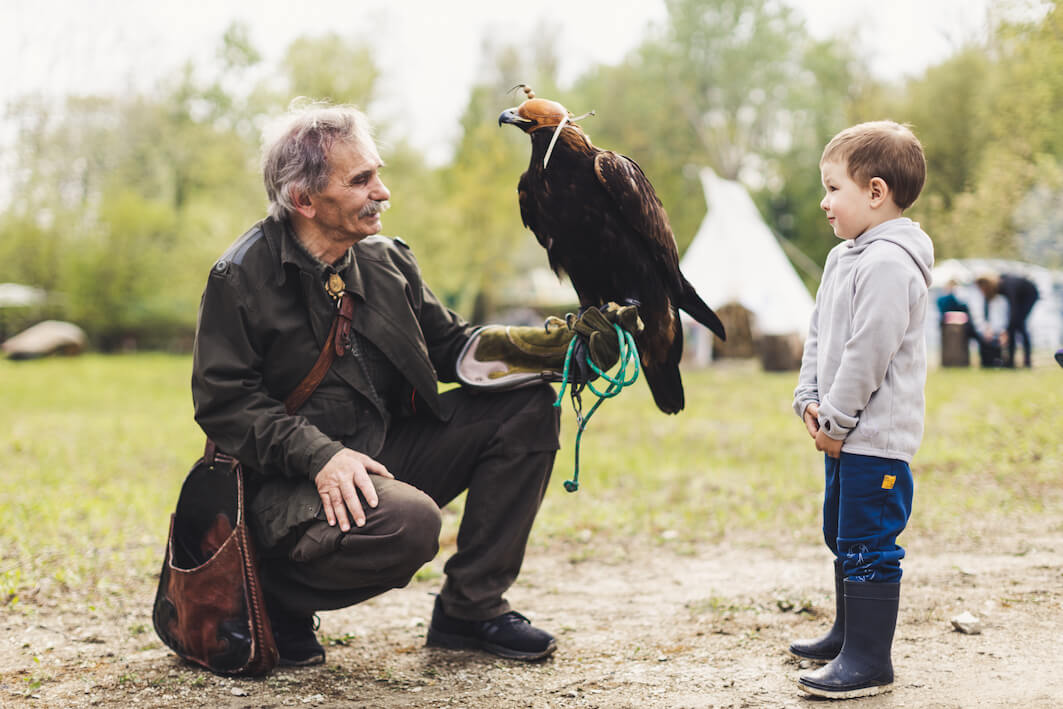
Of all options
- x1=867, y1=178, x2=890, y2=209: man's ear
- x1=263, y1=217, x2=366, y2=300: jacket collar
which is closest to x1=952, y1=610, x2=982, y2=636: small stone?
x1=867, y1=178, x2=890, y2=209: man's ear

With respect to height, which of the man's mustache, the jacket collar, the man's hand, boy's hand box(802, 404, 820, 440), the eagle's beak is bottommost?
the man's hand

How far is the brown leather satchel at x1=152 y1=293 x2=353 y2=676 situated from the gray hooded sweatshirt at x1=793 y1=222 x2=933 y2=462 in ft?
4.39

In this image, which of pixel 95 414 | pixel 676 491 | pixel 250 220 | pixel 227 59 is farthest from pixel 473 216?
pixel 676 491

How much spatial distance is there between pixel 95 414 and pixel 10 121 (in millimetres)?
18701

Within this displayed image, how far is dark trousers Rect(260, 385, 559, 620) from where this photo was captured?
245 centimetres

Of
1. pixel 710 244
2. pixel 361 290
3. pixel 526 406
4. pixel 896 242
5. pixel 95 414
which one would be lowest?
pixel 95 414

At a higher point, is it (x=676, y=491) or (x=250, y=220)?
(x=250, y=220)

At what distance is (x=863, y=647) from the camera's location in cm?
222

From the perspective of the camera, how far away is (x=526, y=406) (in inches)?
110

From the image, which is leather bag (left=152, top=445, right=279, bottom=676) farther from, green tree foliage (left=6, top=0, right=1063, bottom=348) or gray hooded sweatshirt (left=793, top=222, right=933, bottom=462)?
green tree foliage (left=6, top=0, right=1063, bottom=348)

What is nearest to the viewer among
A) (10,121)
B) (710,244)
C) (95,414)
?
(95,414)

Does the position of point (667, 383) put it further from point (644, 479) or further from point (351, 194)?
point (644, 479)

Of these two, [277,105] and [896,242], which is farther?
[277,105]

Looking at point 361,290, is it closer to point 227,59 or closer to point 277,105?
point 277,105
